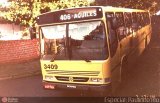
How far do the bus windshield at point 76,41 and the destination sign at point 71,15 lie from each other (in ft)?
0.53

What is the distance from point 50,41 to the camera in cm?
839

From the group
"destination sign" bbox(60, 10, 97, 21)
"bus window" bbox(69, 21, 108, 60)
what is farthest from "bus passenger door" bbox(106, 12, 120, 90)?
"destination sign" bbox(60, 10, 97, 21)

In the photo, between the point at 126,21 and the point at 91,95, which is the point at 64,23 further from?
the point at 126,21

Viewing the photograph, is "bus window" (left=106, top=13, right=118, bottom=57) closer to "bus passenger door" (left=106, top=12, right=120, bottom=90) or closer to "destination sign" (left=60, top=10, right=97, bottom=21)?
"bus passenger door" (left=106, top=12, right=120, bottom=90)

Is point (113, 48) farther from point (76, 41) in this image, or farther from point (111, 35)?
point (76, 41)

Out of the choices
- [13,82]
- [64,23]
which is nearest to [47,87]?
[64,23]

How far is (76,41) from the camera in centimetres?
794

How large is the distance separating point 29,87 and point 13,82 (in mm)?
1321

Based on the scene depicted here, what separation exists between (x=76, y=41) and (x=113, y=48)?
102 centimetres

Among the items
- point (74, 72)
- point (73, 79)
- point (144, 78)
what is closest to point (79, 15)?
point (74, 72)

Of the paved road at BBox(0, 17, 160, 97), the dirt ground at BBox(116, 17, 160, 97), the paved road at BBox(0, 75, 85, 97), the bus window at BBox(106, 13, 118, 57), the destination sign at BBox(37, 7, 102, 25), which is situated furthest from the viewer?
the paved road at BBox(0, 75, 85, 97)

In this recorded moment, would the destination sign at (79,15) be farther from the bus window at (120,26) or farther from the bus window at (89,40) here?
the bus window at (120,26)

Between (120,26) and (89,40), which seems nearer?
(89,40)

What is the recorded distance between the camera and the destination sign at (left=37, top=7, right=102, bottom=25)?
7664 mm
